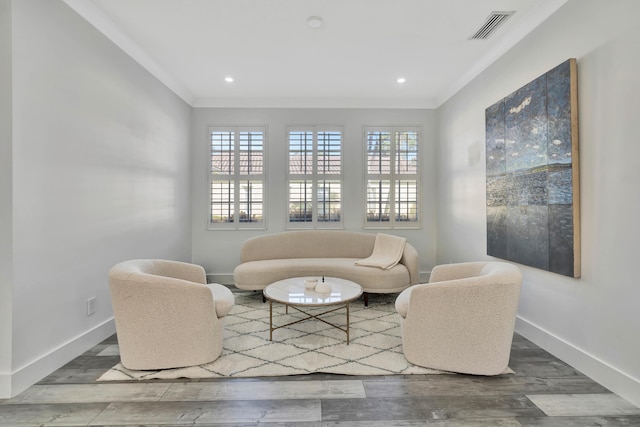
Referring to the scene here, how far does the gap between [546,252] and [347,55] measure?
8.86 ft

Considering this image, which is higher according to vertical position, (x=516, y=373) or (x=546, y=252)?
(x=546, y=252)

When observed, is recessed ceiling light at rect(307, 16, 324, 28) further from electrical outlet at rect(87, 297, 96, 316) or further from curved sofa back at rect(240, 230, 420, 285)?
electrical outlet at rect(87, 297, 96, 316)

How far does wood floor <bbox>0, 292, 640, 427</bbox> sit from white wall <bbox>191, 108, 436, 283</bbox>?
2.69m

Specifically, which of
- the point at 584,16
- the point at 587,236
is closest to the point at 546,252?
the point at 587,236

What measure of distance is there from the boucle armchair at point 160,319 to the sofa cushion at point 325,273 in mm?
1594

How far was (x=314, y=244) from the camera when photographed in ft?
15.1

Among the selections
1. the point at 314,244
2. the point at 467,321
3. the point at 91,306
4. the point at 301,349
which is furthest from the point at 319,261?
the point at 91,306

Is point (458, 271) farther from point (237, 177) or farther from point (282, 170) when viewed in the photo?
point (237, 177)

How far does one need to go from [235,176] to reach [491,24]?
147 inches

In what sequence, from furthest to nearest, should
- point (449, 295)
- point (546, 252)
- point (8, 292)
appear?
point (546, 252)
point (449, 295)
point (8, 292)

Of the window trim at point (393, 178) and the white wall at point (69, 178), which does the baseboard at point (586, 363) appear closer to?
the window trim at point (393, 178)

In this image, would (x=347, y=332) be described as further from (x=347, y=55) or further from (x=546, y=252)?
(x=347, y=55)

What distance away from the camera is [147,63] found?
3451mm

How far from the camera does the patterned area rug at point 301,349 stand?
7.27ft
